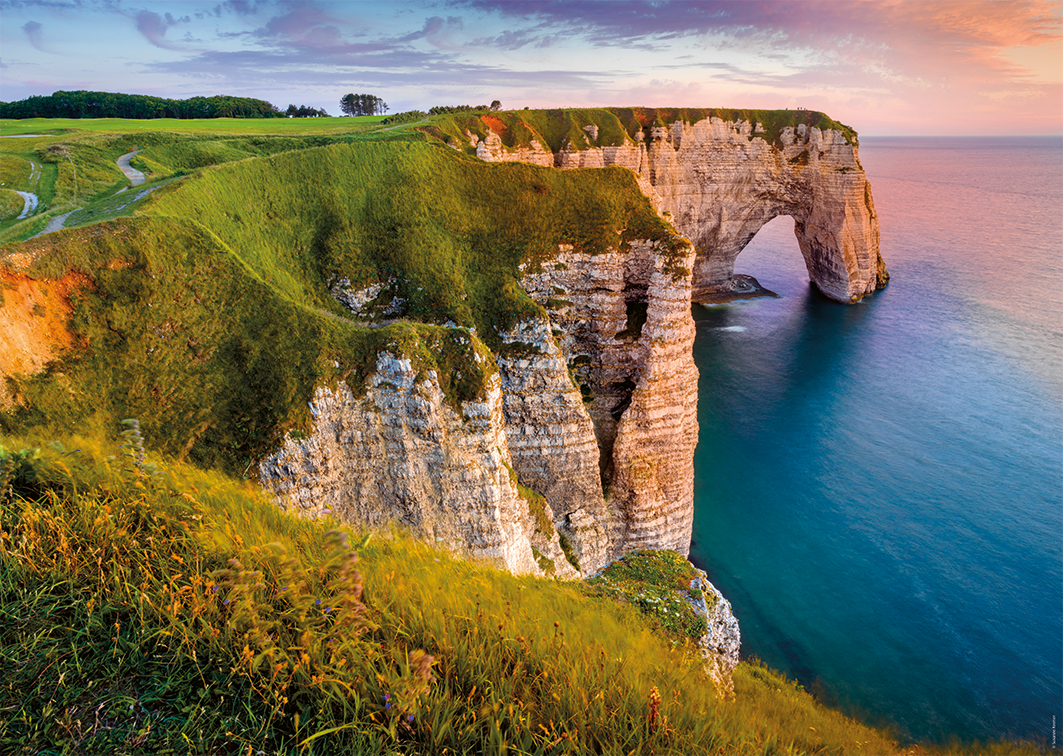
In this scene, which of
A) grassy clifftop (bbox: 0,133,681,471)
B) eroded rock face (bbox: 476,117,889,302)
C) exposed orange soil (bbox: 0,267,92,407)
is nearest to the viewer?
exposed orange soil (bbox: 0,267,92,407)

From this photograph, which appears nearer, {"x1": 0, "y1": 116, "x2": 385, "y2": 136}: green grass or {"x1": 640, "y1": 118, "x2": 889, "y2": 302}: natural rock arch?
{"x1": 0, "y1": 116, "x2": 385, "y2": 136}: green grass

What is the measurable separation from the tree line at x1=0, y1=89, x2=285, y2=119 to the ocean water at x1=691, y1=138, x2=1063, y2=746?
84132 millimetres

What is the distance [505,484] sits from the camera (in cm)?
2439

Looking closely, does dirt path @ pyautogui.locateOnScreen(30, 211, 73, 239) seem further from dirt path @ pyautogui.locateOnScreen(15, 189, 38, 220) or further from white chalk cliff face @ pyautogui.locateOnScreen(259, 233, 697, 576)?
white chalk cliff face @ pyautogui.locateOnScreen(259, 233, 697, 576)

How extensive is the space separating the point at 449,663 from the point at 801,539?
39.2 meters

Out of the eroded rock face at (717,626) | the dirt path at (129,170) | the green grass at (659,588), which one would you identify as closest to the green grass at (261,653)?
the green grass at (659,588)

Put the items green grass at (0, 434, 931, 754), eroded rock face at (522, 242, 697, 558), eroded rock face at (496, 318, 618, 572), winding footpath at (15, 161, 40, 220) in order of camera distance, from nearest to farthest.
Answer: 1. green grass at (0, 434, 931, 754)
2. eroded rock face at (496, 318, 618, 572)
3. winding footpath at (15, 161, 40, 220)
4. eroded rock face at (522, 242, 697, 558)

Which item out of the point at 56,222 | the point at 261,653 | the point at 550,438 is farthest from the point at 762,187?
the point at 261,653

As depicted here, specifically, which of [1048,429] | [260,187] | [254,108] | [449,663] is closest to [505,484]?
[449,663]

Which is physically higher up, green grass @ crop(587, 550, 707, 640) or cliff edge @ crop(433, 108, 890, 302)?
cliff edge @ crop(433, 108, 890, 302)

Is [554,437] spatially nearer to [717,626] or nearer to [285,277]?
[717,626]

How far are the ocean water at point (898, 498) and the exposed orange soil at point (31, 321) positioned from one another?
35819 millimetres

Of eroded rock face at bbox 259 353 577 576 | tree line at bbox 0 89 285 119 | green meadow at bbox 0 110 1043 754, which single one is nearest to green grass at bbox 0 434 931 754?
green meadow at bbox 0 110 1043 754

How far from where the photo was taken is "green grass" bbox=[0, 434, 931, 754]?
11.9 ft
